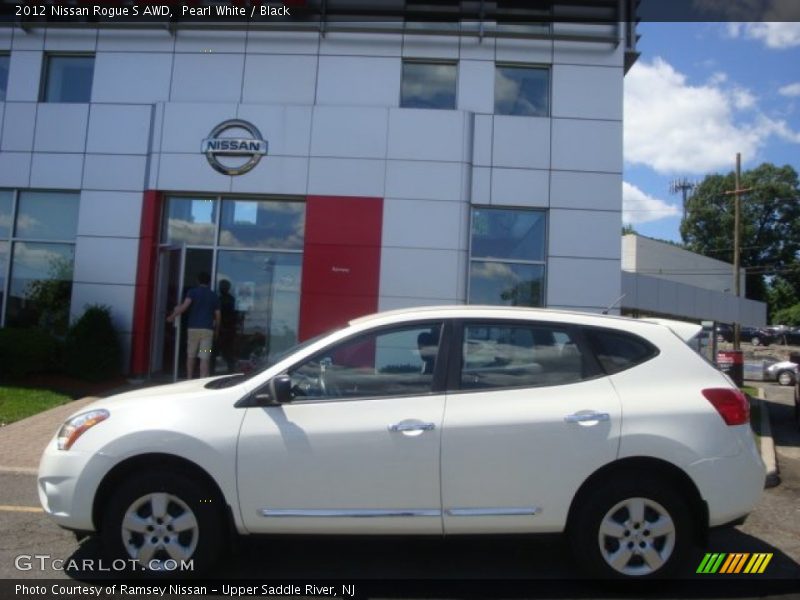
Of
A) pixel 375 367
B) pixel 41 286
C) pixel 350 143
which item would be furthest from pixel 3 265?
pixel 375 367

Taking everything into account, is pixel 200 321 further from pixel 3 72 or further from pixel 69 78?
pixel 3 72

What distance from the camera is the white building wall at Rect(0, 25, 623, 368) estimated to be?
1124cm

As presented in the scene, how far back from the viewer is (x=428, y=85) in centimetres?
1185

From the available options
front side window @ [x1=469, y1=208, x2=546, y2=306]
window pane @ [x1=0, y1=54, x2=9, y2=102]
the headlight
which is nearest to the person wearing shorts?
front side window @ [x1=469, y1=208, x2=546, y2=306]

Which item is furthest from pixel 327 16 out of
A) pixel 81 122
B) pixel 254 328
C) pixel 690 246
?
pixel 690 246

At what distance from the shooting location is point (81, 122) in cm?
1182

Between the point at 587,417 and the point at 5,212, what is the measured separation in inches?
483

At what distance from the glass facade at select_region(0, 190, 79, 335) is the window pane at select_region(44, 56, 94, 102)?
1904 mm

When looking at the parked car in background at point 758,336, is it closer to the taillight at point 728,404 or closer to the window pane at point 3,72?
the window pane at point 3,72

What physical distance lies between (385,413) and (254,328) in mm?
8112

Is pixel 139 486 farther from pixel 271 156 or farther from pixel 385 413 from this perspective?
pixel 271 156

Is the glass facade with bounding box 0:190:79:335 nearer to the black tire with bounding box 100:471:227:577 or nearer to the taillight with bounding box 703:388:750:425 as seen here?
the black tire with bounding box 100:471:227:577

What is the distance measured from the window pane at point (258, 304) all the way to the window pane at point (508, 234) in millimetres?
3298

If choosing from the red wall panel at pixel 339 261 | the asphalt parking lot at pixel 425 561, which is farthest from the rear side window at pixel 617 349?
the red wall panel at pixel 339 261
